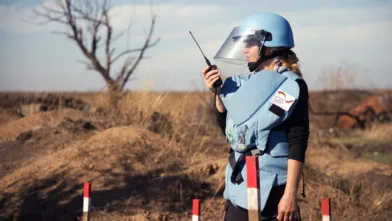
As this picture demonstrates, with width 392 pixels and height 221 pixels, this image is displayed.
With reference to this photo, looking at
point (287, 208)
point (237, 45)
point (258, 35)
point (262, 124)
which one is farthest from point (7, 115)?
point (287, 208)

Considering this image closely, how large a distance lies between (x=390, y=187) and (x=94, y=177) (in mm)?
4700

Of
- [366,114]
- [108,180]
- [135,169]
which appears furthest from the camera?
[366,114]

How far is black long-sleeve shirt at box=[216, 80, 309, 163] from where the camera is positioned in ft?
12.4

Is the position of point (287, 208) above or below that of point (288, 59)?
below

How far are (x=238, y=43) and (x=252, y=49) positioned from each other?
0.11 m

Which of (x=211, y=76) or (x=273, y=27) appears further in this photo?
(x=273, y=27)

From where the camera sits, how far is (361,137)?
2167 centimetres

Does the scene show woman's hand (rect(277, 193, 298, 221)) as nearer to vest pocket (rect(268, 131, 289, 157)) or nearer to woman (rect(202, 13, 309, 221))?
woman (rect(202, 13, 309, 221))

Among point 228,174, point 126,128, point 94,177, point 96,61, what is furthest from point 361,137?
point 228,174

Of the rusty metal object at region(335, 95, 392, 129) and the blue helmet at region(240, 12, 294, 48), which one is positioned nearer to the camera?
the blue helmet at region(240, 12, 294, 48)

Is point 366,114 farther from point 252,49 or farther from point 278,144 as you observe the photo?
point 278,144

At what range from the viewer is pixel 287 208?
3.75 m

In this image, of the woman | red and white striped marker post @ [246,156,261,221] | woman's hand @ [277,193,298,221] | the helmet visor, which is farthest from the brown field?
red and white striped marker post @ [246,156,261,221]

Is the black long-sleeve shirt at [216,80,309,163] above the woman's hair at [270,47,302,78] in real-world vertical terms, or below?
below
